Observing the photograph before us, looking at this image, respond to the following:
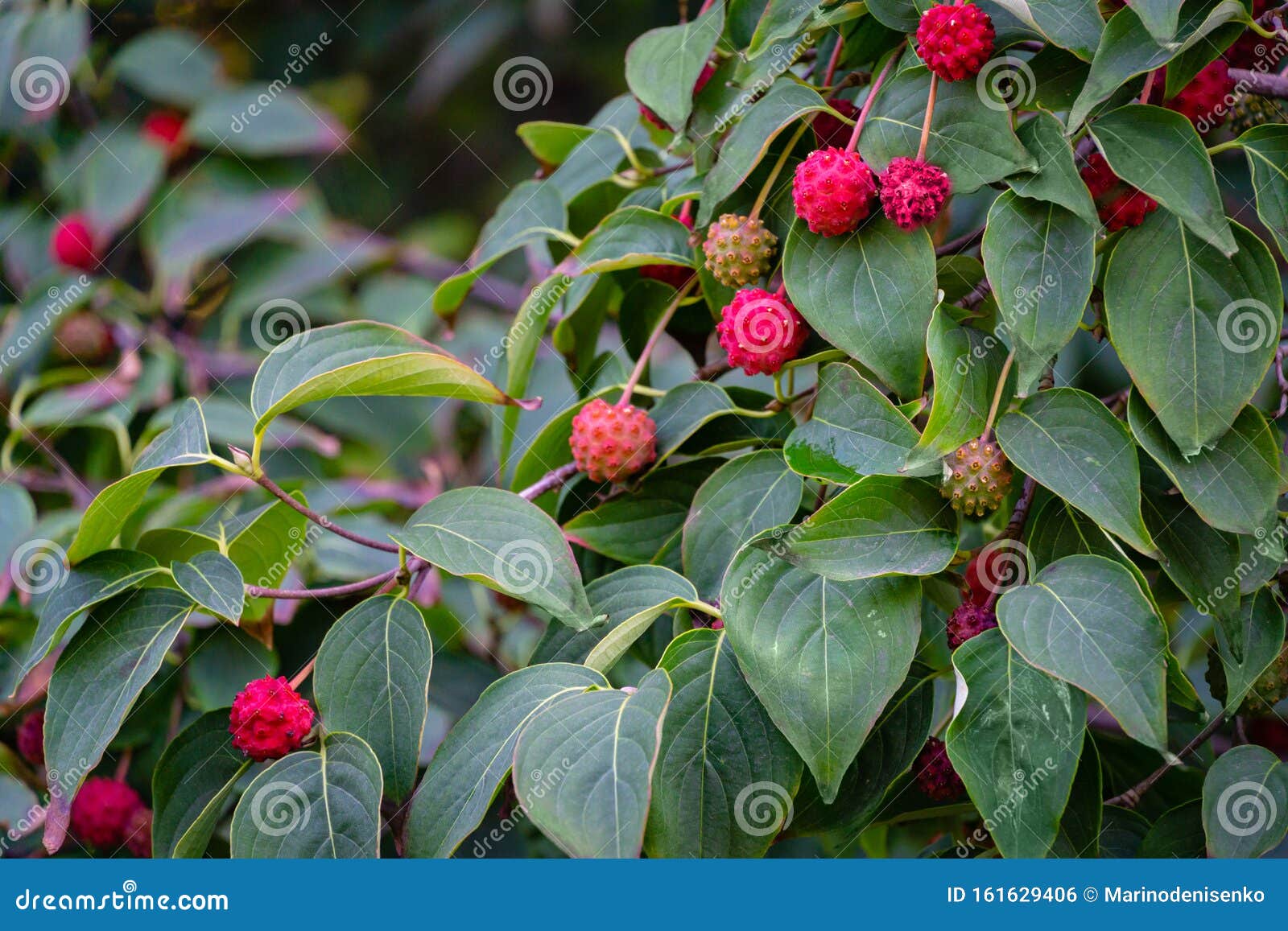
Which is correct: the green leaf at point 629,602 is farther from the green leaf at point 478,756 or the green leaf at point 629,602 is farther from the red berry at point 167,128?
the red berry at point 167,128

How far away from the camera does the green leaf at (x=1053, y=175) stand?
18.1 inches

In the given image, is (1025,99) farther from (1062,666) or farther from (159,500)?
(159,500)

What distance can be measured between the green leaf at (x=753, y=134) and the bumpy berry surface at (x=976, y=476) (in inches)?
7.3

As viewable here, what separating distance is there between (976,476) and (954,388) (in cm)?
4

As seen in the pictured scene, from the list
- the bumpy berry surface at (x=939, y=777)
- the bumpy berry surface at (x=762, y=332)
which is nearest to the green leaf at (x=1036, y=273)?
the bumpy berry surface at (x=762, y=332)

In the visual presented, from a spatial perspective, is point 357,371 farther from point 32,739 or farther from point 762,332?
point 32,739

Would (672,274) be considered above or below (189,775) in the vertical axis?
above

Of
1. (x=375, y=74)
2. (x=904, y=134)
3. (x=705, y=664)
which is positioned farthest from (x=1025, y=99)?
(x=375, y=74)

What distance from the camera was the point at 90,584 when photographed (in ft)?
1.88

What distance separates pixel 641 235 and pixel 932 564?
276mm

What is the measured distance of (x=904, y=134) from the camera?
517 mm

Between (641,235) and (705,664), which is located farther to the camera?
(641,235)

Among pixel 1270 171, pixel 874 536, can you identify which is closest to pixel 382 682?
pixel 874 536

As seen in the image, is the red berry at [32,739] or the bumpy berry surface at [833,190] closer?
the bumpy berry surface at [833,190]
